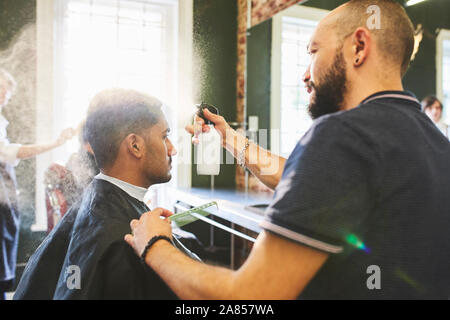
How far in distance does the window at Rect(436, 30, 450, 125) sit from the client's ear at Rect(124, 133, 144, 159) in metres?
1.70

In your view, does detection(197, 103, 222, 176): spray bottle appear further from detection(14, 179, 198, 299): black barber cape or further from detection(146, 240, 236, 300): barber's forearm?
detection(146, 240, 236, 300): barber's forearm

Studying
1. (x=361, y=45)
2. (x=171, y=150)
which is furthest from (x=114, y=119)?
(x=361, y=45)

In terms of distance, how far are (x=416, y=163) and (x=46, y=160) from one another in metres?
1.09

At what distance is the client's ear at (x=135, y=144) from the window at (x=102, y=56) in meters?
0.13

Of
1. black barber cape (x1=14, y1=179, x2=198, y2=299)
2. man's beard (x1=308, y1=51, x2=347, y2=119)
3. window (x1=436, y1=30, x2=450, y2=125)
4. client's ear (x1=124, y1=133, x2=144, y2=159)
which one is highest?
window (x1=436, y1=30, x2=450, y2=125)

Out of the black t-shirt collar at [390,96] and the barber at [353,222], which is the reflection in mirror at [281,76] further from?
the barber at [353,222]

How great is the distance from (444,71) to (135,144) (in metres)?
1.78

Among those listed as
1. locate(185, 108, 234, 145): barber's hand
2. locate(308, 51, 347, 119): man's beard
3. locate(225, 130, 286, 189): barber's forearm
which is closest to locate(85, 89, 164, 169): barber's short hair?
locate(185, 108, 234, 145): barber's hand

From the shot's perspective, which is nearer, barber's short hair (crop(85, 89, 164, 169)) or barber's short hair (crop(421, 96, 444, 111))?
barber's short hair (crop(85, 89, 164, 169))

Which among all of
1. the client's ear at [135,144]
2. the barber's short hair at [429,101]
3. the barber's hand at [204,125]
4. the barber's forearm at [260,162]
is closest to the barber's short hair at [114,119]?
the client's ear at [135,144]

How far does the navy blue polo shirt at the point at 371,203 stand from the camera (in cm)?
61

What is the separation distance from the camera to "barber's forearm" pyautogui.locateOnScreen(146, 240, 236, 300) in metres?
0.67

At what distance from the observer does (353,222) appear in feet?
2.08

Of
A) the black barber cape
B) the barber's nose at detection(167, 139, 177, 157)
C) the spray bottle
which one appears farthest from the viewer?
the spray bottle
